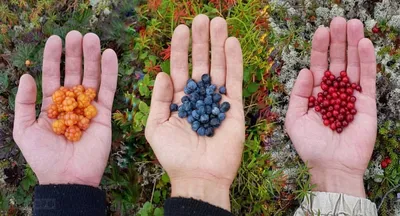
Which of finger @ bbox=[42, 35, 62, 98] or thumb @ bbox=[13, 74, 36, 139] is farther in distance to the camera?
finger @ bbox=[42, 35, 62, 98]

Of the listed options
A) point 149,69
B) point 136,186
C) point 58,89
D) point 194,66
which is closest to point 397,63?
point 194,66

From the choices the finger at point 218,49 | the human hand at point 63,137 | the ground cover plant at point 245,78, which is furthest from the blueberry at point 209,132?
the human hand at point 63,137

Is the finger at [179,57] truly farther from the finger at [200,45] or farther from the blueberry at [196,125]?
the blueberry at [196,125]

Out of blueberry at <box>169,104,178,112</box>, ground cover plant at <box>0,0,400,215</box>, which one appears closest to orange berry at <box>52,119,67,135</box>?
ground cover plant at <box>0,0,400,215</box>

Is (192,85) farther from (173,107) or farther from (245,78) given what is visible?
(245,78)

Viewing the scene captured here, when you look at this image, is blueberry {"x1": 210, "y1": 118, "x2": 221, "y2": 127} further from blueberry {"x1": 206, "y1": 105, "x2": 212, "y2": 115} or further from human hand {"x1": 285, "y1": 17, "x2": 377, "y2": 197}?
human hand {"x1": 285, "y1": 17, "x2": 377, "y2": 197}

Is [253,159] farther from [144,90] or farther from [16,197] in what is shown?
[16,197]
